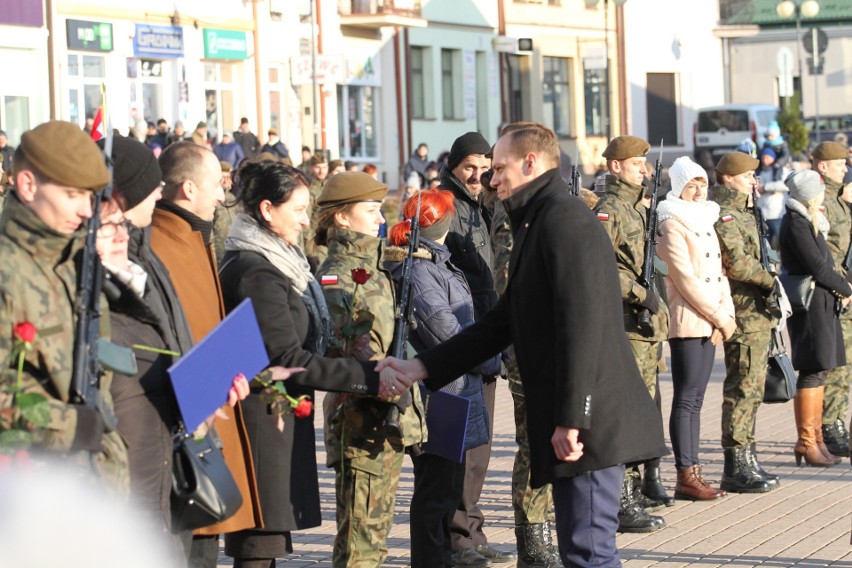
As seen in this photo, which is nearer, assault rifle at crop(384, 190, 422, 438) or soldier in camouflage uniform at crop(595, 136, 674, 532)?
assault rifle at crop(384, 190, 422, 438)

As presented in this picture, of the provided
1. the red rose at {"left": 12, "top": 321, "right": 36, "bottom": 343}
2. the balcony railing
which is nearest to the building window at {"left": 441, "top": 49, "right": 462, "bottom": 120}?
the balcony railing

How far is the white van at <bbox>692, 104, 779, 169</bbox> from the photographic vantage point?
47.0m

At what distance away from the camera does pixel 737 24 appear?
64.7 m

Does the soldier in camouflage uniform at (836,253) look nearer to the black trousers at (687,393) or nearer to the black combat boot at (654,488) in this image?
the black trousers at (687,393)

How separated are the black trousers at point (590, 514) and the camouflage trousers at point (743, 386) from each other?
14.6 feet

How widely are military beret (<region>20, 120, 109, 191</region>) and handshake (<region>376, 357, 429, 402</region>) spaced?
1756 millimetres

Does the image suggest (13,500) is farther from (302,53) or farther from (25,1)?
(302,53)

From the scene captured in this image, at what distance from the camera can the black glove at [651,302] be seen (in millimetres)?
8578

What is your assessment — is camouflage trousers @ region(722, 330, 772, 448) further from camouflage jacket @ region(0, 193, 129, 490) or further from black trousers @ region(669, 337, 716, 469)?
camouflage jacket @ region(0, 193, 129, 490)

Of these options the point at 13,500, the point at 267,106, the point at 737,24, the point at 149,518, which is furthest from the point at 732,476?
the point at 737,24

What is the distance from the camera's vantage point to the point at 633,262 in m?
8.71

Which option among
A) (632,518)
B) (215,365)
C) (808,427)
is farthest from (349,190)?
(808,427)

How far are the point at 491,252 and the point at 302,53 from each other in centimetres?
2977

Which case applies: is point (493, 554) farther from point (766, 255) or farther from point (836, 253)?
point (836, 253)
